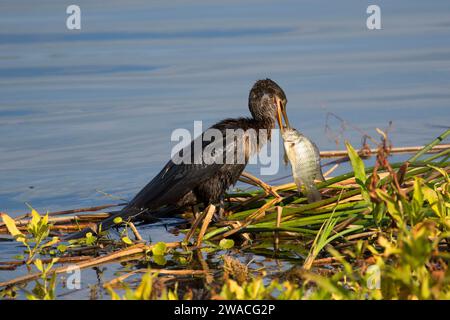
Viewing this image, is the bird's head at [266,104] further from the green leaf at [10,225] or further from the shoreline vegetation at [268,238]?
the green leaf at [10,225]

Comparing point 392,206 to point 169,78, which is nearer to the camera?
point 392,206

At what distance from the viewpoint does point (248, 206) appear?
20.8 feet

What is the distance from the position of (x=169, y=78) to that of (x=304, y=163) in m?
5.51

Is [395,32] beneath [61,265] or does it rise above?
above

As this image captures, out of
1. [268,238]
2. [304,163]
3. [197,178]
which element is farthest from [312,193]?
[197,178]

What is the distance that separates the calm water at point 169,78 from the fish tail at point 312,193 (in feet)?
3.53

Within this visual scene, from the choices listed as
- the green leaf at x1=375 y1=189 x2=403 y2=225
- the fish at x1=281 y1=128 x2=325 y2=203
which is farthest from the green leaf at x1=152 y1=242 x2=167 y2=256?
the green leaf at x1=375 y1=189 x2=403 y2=225

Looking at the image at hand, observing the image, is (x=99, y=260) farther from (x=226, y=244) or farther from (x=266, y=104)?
(x=266, y=104)

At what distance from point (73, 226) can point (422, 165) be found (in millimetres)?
2404

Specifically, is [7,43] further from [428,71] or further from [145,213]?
[145,213]

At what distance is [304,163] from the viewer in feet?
18.8

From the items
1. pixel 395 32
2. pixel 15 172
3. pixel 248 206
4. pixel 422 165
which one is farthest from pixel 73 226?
pixel 395 32
